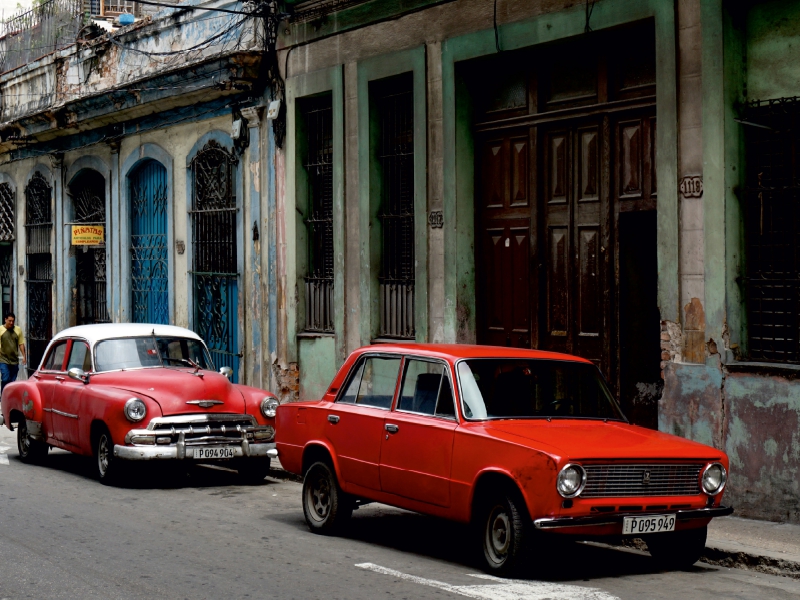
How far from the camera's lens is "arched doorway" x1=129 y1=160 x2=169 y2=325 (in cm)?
2089

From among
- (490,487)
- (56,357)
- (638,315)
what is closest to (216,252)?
(56,357)

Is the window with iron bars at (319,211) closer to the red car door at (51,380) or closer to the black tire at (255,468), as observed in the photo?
the red car door at (51,380)

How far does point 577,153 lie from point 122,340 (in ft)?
17.0

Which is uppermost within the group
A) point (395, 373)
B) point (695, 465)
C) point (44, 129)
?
point (44, 129)

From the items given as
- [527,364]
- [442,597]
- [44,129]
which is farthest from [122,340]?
[44,129]

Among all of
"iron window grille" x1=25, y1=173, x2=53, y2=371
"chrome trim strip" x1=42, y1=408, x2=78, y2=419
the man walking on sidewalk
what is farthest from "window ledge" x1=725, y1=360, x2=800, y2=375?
"iron window grille" x1=25, y1=173, x2=53, y2=371

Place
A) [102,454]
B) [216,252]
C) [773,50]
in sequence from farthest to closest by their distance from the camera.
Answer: [216,252] < [102,454] < [773,50]

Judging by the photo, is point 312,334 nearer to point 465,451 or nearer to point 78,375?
point 78,375

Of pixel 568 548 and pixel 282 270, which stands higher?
pixel 282 270

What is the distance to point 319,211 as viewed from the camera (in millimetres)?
17047

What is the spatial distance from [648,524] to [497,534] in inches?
36.4

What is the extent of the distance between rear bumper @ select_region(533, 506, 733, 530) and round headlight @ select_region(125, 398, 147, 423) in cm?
544

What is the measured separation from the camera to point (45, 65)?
80.3ft

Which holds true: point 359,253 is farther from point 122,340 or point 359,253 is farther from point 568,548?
point 568,548
